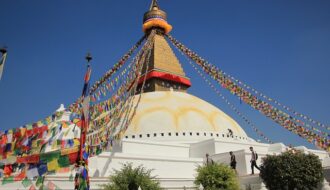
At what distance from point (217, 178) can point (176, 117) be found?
9.78 meters

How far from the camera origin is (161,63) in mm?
30547

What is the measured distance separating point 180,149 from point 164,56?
12.1 meters

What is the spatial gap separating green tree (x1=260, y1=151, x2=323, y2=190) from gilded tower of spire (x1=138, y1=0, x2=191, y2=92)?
1718 centimetres

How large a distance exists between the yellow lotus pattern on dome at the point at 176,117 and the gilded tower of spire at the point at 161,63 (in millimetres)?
3893

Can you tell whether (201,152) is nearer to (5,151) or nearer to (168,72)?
(168,72)

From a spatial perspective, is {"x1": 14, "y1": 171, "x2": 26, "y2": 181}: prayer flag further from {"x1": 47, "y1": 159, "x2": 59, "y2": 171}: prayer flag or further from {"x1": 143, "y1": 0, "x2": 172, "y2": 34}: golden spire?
{"x1": 143, "y1": 0, "x2": 172, "y2": 34}: golden spire

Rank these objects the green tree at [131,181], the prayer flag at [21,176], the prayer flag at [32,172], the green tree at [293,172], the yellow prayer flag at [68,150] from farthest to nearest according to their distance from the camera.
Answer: the green tree at [131,181] < the green tree at [293,172] < the yellow prayer flag at [68,150] < the prayer flag at [32,172] < the prayer flag at [21,176]

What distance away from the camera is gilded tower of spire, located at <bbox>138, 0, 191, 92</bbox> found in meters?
29.6

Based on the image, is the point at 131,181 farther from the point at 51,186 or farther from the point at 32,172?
the point at 32,172

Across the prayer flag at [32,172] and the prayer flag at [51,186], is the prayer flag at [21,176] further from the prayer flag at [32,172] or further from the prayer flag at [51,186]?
the prayer flag at [51,186]

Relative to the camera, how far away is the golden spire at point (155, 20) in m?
32.2

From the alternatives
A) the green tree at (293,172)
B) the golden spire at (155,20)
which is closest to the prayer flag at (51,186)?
the green tree at (293,172)

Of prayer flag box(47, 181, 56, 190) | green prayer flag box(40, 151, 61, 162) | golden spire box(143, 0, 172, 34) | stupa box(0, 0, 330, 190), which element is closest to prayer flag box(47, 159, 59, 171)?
green prayer flag box(40, 151, 61, 162)

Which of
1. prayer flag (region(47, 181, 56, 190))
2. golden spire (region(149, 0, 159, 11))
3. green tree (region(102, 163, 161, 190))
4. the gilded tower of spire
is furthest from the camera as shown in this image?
golden spire (region(149, 0, 159, 11))
